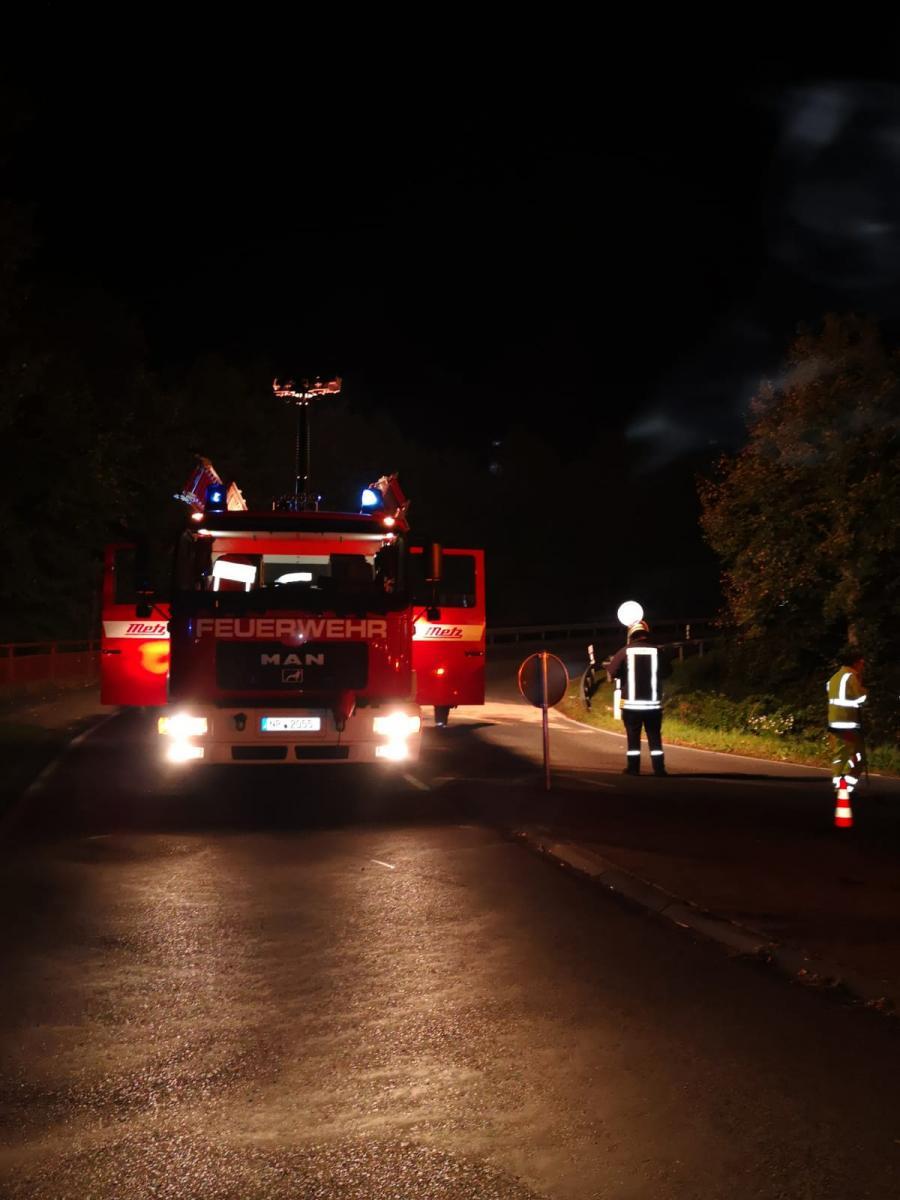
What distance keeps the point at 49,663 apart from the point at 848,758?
31285mm

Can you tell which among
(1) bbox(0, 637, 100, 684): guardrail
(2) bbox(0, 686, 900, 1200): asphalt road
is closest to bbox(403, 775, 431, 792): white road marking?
(2) bbox(0, 686, 900, 1200): asphalt road

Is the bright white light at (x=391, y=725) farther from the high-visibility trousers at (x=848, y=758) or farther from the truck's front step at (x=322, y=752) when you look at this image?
the high-visibility trousers at (x=848, y=758)

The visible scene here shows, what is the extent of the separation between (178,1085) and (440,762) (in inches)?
523

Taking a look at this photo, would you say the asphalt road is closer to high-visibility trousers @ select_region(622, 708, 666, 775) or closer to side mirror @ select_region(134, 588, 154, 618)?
side mirror @ select_region(134, 588, 154, 618)

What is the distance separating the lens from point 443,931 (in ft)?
27.6

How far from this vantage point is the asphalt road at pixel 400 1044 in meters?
4.73

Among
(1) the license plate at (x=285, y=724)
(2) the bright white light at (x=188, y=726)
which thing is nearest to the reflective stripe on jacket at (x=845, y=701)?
(1) the license plate at (x=285, y=724)

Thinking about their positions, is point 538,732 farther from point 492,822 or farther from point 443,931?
point 443,931

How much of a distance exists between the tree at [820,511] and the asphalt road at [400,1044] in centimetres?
1504

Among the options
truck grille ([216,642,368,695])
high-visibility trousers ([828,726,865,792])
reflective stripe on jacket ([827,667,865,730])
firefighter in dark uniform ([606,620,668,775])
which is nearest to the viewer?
high-visibility trousers ([828,726,865,792])

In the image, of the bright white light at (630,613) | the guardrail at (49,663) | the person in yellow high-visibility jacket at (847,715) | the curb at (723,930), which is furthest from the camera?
the guardrail at (49,663)

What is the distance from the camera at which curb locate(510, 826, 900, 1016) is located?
694 cm

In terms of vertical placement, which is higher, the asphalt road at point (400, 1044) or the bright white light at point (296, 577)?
the bright white light at point (296, 577)

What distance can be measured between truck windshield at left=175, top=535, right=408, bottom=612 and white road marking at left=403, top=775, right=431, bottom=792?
2.00 meters
